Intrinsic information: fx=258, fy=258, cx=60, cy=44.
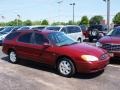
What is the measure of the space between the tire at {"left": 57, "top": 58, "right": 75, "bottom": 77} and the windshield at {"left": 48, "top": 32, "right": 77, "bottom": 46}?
2.42 ft

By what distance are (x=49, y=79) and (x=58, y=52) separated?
3.42ft

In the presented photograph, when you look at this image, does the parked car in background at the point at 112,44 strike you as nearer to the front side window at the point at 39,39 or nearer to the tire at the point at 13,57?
the front side window at the point at 39,39

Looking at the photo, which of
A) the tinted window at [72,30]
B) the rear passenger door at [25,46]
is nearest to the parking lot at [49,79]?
the rear passenger door at [25,46]

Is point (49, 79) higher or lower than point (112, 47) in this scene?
lower

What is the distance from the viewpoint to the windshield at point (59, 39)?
9.09m

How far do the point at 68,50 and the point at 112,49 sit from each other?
2.47 m

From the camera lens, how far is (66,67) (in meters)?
8.42

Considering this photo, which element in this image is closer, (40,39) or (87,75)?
(87,75)

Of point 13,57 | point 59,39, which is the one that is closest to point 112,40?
point 59,39

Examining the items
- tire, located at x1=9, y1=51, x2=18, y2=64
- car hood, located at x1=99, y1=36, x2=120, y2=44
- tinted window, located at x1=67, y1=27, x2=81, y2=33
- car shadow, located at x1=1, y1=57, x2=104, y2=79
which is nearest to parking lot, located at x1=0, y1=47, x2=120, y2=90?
car shadow, located at x1=1, y1=57, x2=104, y2=79

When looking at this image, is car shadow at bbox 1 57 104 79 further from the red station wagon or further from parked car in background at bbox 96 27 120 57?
parked car in background at bbox 96 27 120 57

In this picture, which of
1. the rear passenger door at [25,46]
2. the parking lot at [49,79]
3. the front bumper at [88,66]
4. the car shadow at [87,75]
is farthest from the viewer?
the rear passenger door at [25,46]

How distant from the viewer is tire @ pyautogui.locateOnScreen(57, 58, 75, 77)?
27.2 ft

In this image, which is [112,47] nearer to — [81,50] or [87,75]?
[87,75]
